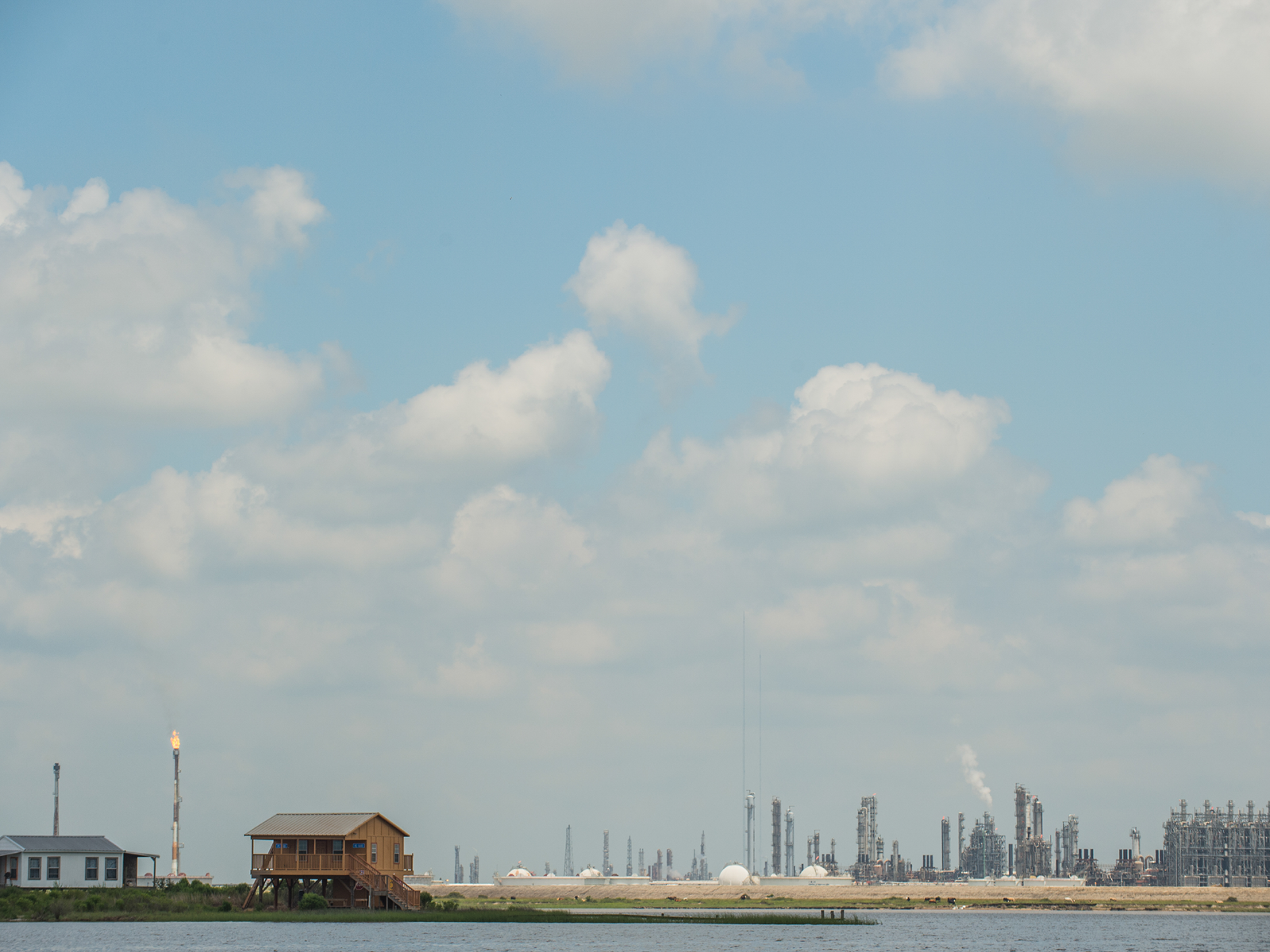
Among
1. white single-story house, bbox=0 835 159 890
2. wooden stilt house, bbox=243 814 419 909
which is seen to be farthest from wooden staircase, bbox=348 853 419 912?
white single-story house, bbox=0 835 159 890

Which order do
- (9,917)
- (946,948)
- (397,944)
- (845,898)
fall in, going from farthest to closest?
(845,898)
(9,917)
(946,948)
(397,944)

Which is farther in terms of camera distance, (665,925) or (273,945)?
(665,925)

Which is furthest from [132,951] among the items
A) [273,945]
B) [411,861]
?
[411,861]

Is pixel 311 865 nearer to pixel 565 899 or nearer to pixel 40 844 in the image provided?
pixel 40 844

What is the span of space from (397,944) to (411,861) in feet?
89.5

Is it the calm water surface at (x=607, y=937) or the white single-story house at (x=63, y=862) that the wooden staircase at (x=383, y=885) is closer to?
the calm water surface at (x=607, y=937)

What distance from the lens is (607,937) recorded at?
301ft

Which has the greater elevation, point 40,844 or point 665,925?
point 40,844

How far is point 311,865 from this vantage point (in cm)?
9412

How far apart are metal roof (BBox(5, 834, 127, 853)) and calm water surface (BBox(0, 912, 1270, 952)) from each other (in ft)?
47.7

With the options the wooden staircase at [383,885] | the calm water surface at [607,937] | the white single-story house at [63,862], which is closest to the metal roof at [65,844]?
the white single-story house at [63,862]

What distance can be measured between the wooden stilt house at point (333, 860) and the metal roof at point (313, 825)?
0.18 ft

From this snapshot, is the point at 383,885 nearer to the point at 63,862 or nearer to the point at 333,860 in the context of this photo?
the point at 333,860

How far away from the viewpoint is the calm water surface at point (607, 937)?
74.8m
